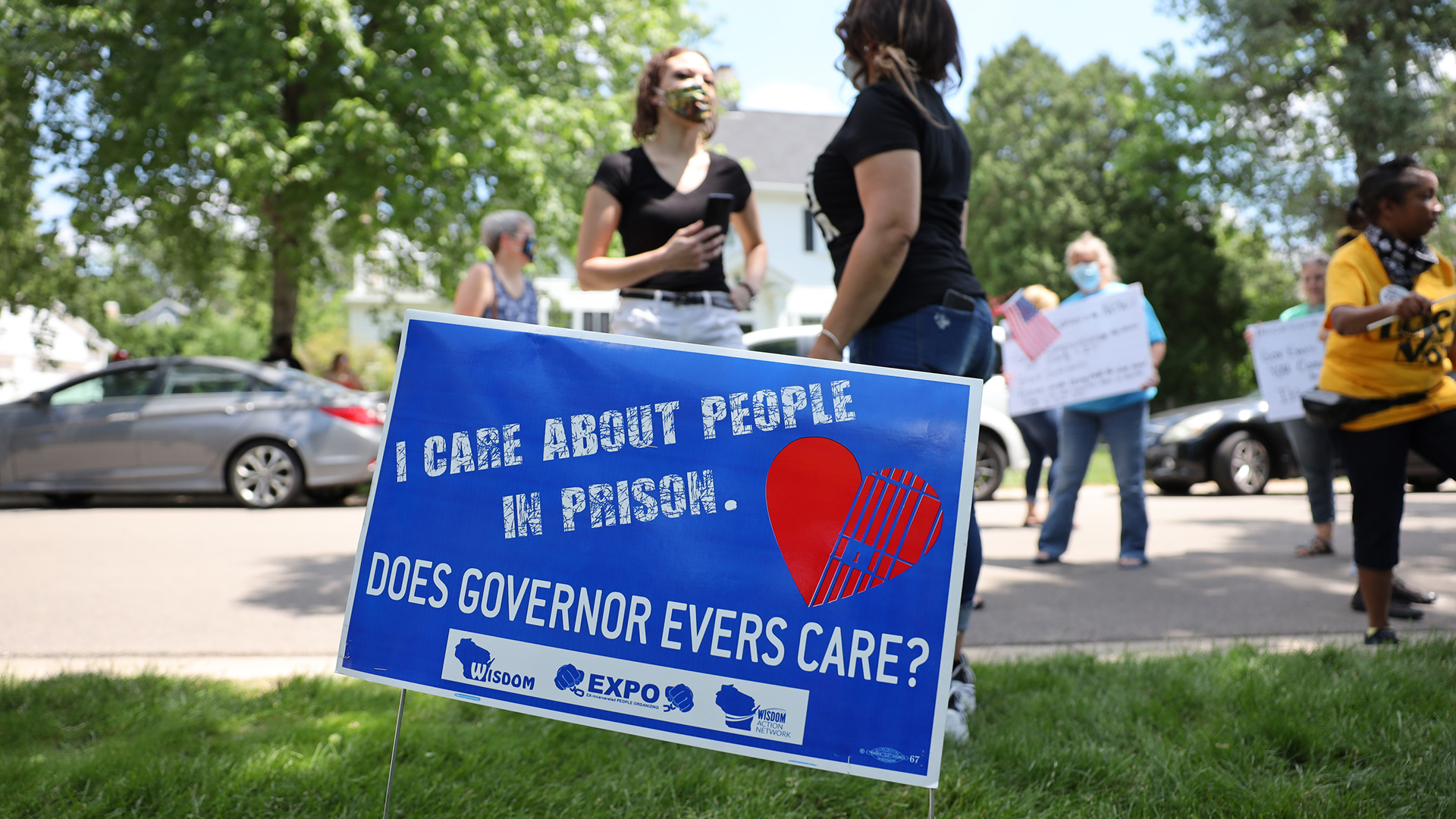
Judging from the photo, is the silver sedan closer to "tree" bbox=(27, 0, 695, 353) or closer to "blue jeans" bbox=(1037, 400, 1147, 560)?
"tree" bbox=(27, 0, 695, 353)

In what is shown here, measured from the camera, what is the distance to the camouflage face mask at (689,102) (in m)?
3.55

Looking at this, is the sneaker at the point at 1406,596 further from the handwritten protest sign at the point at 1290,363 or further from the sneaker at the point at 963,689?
the sneaker at the point at 963,689

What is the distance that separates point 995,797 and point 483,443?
146 centimetres

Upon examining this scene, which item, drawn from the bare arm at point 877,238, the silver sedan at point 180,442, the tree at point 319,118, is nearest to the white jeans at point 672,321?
the bare arm at point 877,238

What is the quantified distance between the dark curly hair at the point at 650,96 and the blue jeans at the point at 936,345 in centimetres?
118

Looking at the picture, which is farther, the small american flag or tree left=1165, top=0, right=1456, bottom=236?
tree left=1165, top=0, right=1456, bottom=236

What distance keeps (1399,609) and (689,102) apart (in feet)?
12.5

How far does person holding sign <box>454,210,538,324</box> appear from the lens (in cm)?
505

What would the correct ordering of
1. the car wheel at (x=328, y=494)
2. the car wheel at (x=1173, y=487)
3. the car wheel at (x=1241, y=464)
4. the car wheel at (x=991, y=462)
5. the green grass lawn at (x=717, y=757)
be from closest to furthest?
the green grass lawn at (x=717, y=757)
the car wheel at (x=328, y=494)
the car wheel at (x=991, y=462)
the car wheel at (x=1241, y=464)
the car wheel at (x=1173, y=487)

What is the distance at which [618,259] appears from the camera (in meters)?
3.45

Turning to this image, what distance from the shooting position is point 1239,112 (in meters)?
24.3

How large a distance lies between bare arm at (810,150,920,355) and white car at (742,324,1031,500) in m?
7.23

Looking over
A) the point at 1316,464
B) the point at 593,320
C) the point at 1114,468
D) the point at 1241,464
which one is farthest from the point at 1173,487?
the point at 593,320

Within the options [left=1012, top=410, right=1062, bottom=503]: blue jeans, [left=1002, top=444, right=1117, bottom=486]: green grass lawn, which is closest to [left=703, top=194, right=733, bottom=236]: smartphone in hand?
[left=1012, top=410, right=1062, bottom=503]: blue jeans
